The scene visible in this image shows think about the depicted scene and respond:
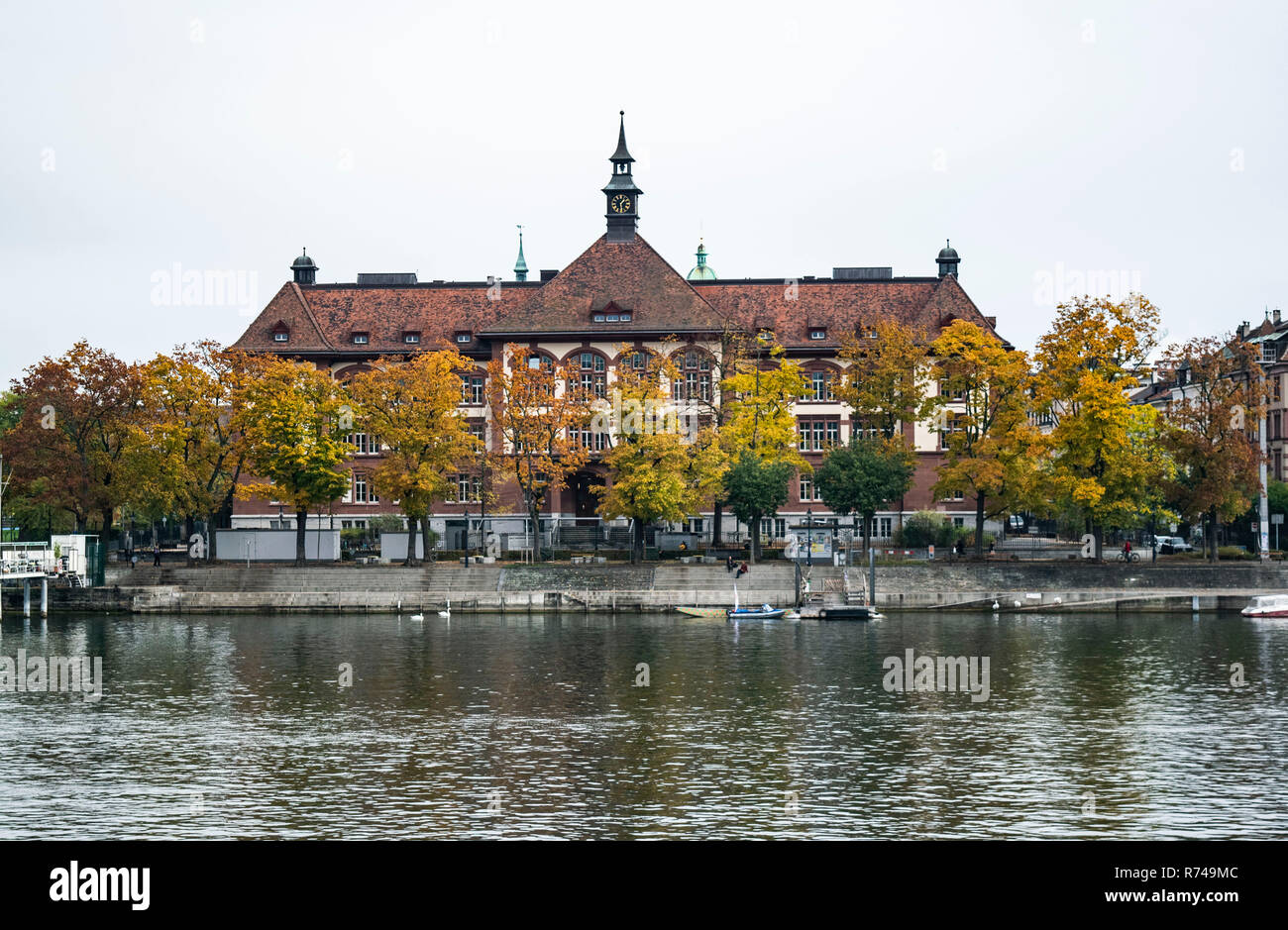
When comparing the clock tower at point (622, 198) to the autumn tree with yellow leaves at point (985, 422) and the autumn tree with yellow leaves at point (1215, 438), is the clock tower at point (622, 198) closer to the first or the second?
the autumn tree with yellow leaves at point (985, 422)

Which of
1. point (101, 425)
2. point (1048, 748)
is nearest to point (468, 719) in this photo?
point (1048, 748)

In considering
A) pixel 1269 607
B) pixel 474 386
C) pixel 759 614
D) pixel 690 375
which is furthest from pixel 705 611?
pixel 474 386

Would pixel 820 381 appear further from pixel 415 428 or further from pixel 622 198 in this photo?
pixel 415 428

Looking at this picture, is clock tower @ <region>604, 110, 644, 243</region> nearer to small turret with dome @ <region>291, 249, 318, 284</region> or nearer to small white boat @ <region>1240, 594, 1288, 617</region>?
small turret with dome @ <region>291, 249, 318, 284</region>

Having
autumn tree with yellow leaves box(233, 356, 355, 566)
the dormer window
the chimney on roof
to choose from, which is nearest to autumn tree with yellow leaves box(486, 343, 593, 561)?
the dormer window

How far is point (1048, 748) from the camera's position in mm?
42812

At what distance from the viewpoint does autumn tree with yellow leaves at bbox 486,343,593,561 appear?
99438 millimetres

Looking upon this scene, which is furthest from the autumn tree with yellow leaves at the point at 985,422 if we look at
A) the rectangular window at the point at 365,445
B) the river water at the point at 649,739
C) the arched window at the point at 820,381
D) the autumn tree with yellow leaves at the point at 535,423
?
the rectangular window at the point at 365,445

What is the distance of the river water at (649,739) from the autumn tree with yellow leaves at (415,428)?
2365 centimetres

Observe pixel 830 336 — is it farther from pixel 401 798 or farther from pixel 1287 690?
pixel 401 798

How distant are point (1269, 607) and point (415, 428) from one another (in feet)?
173

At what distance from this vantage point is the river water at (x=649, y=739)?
34.4 metres

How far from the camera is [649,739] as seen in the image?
4469 centimetres

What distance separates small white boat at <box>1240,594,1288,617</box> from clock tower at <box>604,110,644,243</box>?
185 ft
